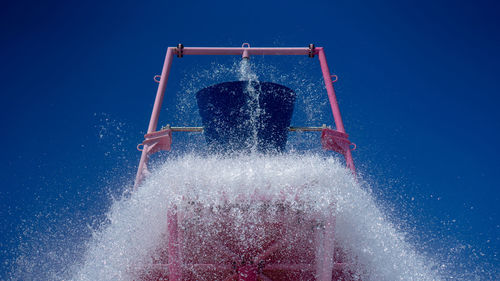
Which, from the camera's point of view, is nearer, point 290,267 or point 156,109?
point 290,267

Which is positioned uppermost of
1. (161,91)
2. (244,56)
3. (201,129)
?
(244,56)

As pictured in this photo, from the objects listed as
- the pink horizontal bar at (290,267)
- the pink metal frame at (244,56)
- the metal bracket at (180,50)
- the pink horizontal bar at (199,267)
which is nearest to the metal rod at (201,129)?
the pink metal frame at (244,56)

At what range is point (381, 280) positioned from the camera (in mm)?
2578

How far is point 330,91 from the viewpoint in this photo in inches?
155

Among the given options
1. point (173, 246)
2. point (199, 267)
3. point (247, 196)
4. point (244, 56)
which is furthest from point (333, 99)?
point (173, 246)

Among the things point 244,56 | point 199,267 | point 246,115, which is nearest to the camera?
point 199,267

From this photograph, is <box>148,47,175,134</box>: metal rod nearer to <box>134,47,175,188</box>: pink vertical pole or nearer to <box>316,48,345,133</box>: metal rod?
<box>134,47,175,188</box>: pink vertical pole

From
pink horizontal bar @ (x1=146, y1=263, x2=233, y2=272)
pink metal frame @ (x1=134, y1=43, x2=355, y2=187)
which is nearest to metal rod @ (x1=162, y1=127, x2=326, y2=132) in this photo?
pink metal frame @ (x1=134, y1=43, x2=355, y2=187)

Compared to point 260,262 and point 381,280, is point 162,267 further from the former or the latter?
point 381,280

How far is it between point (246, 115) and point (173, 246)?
4.25 feet

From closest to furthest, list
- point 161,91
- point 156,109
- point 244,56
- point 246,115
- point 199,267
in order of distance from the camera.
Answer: point 199,267 < point 246,115 < point 156,109 < point 161,91 < point 244,56

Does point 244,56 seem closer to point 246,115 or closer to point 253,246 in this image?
point 246,115

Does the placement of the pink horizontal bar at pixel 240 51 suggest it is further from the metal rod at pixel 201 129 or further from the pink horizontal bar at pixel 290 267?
the pink horizontal bar at pixel 290 267

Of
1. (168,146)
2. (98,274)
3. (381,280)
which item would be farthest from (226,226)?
(168,146)
